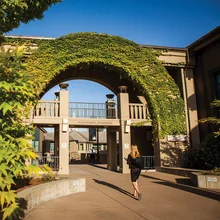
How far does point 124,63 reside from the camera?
16.9m

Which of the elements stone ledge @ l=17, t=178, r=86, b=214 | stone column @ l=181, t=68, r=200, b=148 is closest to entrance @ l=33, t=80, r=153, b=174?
stone column @ l=181, t=68, r=200, b=148

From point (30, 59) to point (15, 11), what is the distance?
925cm

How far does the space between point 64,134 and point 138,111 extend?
18.7 feet

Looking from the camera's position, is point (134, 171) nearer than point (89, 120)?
Yes

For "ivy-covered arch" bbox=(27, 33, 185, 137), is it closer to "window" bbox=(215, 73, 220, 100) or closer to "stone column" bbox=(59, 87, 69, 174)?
"stone column" bbox=(59, 87, 69, 174)

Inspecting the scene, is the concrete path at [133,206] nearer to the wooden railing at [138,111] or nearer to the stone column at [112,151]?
the wooden railing at [138,111]

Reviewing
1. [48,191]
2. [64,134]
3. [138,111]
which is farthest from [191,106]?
[48,191]

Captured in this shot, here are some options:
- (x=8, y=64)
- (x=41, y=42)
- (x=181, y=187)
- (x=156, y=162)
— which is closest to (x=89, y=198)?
(x=181, y=187)

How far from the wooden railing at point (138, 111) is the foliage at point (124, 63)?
1.56m

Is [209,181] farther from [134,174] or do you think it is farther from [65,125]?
[65,125]

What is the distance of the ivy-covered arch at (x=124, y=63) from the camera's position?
16.0 m

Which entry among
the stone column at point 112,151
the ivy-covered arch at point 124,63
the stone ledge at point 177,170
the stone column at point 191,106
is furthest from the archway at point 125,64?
the stone column at point 112,151

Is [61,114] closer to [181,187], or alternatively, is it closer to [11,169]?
[181,187]

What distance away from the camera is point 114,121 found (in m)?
17.3
